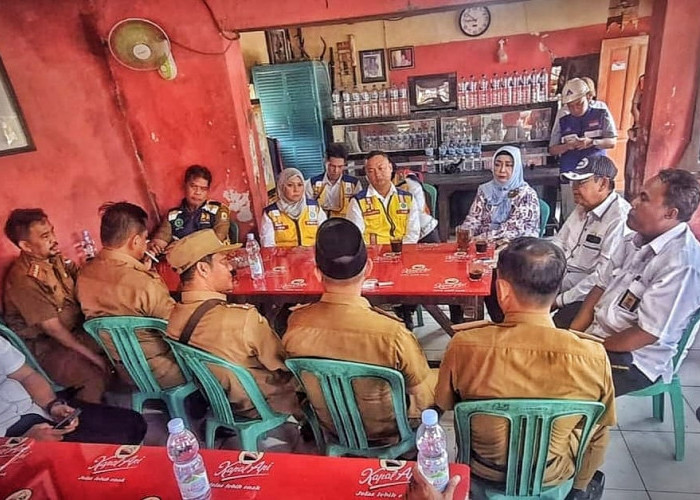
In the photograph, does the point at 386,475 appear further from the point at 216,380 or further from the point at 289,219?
the point at 289,219

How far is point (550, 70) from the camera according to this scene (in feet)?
19.7

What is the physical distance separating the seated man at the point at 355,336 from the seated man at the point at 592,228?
131 centimetres

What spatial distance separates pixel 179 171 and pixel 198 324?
2.38m

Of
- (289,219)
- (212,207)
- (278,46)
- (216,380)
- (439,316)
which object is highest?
(278,46)

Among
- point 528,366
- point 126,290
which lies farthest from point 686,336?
point 126,290

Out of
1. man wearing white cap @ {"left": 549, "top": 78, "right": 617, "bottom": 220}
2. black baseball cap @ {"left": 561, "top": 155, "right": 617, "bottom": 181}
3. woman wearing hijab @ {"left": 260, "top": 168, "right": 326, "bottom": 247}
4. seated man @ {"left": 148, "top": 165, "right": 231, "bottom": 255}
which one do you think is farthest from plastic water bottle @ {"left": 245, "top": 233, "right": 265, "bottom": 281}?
man wearing white cap @ {"left": 549, "top": 78, "right": 617, "bottom": 220}

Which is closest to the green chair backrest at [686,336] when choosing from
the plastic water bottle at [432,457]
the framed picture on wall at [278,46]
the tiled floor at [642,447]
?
the tiled floor at [642,447]

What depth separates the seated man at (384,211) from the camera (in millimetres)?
3566

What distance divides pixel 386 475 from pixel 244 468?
0.38 metres

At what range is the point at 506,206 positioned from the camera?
11.2ft

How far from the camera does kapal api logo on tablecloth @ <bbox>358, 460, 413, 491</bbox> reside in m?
1.19

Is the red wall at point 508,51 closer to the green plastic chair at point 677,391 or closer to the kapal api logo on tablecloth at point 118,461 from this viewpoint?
the green plastic chair at point 677,391

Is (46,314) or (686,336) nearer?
(686,336)

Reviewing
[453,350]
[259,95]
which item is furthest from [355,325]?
[259,95]
